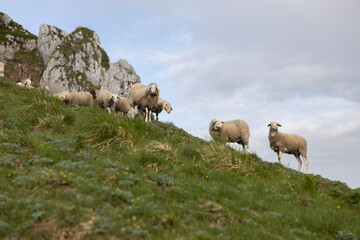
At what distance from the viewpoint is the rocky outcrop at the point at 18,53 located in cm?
8088

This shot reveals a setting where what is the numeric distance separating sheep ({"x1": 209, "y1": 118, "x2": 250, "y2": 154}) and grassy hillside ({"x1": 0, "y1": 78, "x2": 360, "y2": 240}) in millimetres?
5319

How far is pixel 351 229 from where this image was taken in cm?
694

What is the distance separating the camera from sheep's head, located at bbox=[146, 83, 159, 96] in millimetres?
18172

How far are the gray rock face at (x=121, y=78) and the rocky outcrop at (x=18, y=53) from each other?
24017mm

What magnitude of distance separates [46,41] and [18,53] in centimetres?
842

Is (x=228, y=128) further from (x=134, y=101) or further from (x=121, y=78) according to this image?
(x=121, y=78)

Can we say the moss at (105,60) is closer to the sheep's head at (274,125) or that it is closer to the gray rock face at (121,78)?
the gray rock face at (121,78)

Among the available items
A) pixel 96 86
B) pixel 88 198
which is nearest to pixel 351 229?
pixel 88 198

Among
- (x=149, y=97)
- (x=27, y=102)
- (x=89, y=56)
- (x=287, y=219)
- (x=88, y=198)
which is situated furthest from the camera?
(x=89, y=56)

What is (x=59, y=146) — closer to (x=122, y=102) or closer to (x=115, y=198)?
(x=115, y=198)

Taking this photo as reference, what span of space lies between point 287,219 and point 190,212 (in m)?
2.32

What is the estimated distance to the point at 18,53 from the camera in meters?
85.1

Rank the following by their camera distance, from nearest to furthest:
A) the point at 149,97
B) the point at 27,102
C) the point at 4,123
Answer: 1. the point at 4,123
2. the point at 27,102
3. the point at 149,97

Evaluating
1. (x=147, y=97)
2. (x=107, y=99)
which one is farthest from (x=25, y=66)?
(x=147, y=97)
